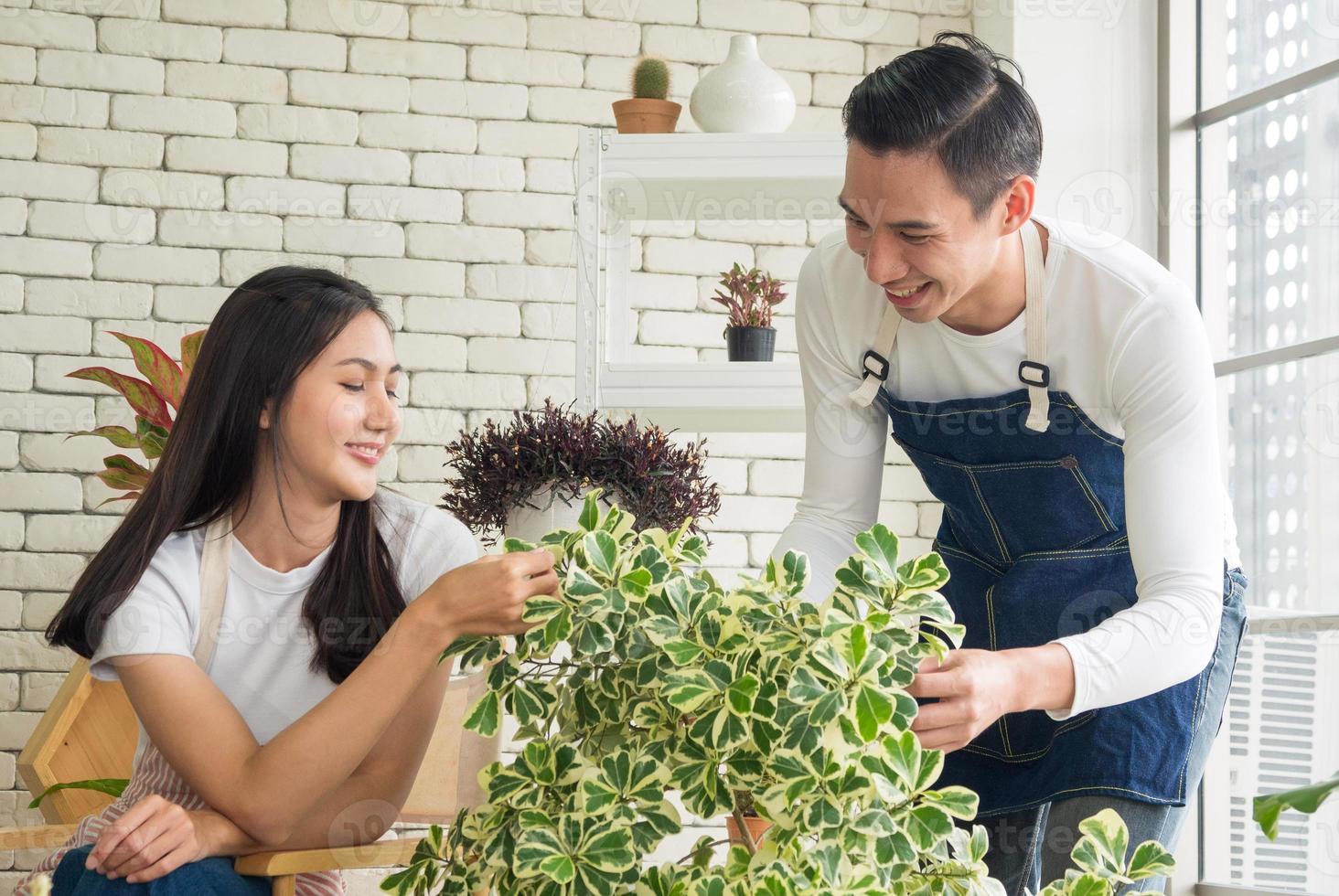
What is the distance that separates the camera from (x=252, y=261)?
307 cm

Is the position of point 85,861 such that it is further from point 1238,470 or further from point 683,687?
point 1238,470

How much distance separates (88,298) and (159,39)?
633mm

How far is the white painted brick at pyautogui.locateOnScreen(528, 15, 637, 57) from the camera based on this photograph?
3209 mm

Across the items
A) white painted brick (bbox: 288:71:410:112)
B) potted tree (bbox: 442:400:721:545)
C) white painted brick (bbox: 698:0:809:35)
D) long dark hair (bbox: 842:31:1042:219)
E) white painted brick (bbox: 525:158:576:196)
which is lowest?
potted tree (bbox: 442:400:721:545)

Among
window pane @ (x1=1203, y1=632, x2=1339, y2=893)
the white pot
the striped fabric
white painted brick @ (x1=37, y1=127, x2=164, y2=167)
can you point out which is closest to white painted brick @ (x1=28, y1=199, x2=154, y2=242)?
white painted brick @ (x1=37, y1=127, x2=164, y2=167)

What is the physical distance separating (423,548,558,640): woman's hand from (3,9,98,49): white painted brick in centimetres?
228

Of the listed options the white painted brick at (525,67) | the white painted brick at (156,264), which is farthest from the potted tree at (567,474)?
the white painted brick at (525,67)

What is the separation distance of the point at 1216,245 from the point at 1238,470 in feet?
1.82

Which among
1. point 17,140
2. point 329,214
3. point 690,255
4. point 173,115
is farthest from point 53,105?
point 690,255

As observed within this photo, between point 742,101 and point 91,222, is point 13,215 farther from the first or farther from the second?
point 742,101

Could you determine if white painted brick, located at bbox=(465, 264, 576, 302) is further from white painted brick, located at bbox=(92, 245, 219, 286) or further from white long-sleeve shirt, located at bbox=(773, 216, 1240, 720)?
white long-sleeve shirt, located at bbox=(773, 216, 1240, 720)

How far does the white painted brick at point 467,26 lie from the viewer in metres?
3.17

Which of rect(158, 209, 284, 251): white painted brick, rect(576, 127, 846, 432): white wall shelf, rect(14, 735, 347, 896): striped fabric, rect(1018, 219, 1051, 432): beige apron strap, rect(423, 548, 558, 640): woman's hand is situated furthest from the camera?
rect(158, 209, 284, 251): white painted brick

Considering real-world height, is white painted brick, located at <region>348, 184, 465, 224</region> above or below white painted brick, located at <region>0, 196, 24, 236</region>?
above
